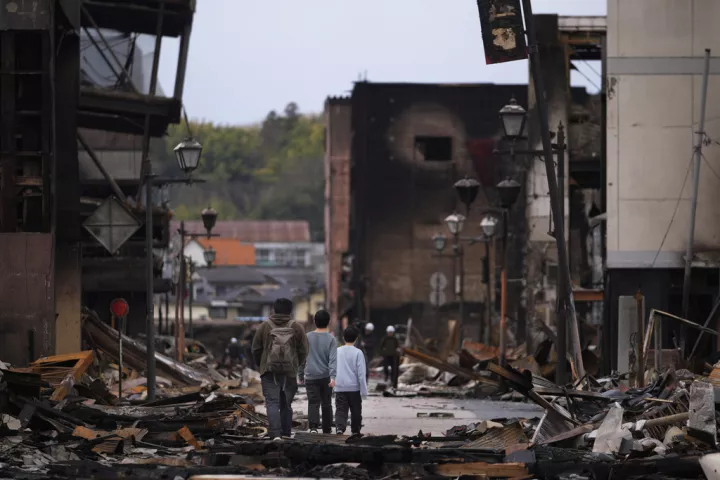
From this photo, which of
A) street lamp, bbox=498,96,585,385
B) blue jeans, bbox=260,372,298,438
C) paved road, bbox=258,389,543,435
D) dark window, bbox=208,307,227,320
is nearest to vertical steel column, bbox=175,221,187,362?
paved road, bbox=258,389,543,435

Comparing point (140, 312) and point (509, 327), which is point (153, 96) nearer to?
point (140, 312)

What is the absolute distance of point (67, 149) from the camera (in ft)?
94.0

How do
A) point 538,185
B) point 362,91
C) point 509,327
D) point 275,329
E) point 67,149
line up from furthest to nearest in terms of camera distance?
point 362,91 → point 509,327 → point 538,185 → point 67,149 → point 275,329

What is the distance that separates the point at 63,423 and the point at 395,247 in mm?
58928

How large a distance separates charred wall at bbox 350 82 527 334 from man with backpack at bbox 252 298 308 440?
58644 millimetres

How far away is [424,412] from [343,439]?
943cm

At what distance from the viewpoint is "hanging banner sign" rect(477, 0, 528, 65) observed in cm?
2086

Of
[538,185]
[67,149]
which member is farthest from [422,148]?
[67,149]

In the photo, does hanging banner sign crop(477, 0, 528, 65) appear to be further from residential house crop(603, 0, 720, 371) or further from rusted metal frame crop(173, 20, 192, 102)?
rusted metal frame crop(173, 20, 192, 102)

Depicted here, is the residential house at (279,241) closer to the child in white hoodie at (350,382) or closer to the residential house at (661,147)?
the residential house at (661,147)

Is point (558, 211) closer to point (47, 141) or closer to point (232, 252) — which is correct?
point (47, 141)

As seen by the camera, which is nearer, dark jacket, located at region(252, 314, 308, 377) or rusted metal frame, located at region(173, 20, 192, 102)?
dark jacket, located at region(252, 314, 308, 377)

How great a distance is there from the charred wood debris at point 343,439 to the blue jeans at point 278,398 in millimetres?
374

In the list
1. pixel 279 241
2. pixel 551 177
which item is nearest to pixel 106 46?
pixel 551 177
